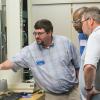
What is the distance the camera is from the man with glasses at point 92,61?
6.61 feet

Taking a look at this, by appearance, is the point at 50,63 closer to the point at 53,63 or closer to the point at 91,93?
the point at 53,63

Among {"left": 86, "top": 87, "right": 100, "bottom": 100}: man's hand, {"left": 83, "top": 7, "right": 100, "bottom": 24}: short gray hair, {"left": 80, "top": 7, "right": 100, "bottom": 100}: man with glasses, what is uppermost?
{"left": 83, "top": 7, "right": 100, "bottom": 24}: short gray hair

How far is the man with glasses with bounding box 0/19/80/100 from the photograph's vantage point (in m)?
2.97

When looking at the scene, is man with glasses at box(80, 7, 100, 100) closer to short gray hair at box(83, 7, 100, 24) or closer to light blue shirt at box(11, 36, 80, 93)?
short gray hair at box(83, 7, 100, 24)

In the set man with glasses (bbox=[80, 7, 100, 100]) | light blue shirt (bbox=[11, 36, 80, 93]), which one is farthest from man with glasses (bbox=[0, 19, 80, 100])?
man with glasses (bbox=[80, 7, 100, 100])

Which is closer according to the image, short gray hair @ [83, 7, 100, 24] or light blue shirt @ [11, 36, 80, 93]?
short gray hair @ [83, 7, 100, 24]

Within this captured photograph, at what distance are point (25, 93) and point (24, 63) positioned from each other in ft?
1.19

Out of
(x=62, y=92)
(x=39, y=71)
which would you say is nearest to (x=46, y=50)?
(x=39, y=71)

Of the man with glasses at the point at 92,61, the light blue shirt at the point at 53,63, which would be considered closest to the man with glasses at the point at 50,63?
the light blue shirt at the point at 53,63

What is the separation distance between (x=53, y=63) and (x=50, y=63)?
30 mm

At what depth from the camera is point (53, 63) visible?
118 inches

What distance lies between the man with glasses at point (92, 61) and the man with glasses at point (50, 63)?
76 cm

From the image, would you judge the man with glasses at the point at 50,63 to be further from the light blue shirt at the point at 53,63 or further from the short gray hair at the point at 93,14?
the short gray hair at the point at 93,14

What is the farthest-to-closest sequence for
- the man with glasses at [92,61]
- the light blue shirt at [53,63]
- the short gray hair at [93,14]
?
1. the light blue shirt at [53,63]
2. the short gray hair at [93,14]
3. the man with glasses at [92,61]
